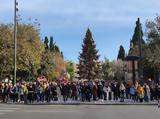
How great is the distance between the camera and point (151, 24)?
70688 millimetres

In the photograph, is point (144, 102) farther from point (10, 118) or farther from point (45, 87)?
→ point (10, 118)

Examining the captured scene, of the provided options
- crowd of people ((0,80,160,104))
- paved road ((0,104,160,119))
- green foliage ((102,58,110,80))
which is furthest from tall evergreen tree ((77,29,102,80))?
paved road ((0,104,160,119))

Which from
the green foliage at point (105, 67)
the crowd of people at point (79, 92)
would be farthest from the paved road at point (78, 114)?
the green foliage at point (105, 67)

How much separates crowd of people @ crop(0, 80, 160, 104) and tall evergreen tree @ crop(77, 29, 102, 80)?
94.8 meters

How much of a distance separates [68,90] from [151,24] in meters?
31.6

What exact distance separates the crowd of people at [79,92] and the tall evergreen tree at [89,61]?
3732 inches

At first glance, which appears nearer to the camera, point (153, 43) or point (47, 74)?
point (153, 43)

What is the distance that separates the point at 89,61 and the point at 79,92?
324 feet

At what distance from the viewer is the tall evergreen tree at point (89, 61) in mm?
138500

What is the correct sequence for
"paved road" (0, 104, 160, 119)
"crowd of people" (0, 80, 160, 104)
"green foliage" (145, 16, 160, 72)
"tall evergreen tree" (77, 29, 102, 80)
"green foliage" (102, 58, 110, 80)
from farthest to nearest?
"green foliage" (102, 58, 110, 80) → "tall evergreen tree" (77, 29, 102, 80) → "green foliage" (145, 16, 160, 72) → "crowd of people" (0, 80, 160, 104) → "paved road" (0, 104, 160, 119)

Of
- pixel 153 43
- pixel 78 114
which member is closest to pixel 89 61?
pixel 153 43

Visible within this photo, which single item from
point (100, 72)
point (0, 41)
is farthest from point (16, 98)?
point (100, 72)

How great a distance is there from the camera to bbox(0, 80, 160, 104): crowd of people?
4050 cm

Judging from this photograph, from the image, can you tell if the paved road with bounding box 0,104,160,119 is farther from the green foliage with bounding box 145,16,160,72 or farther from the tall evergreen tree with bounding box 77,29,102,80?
the tall evergreen tree with bounding box 77,29,102,80
